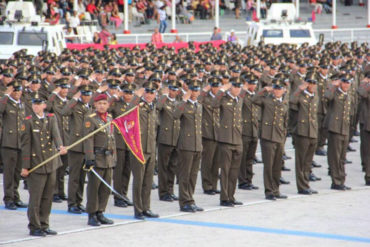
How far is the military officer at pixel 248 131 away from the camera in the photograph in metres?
16.1

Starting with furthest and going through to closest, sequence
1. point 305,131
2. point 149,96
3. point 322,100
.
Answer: point 322,100 → point 305,131 → point 149,96

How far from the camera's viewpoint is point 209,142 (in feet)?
51.5

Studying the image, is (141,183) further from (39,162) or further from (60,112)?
(60,112)

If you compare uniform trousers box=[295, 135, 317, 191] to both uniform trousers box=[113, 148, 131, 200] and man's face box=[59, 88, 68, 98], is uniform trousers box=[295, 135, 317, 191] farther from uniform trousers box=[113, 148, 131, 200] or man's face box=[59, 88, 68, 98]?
man's face box=[59, 88, 68, 98]

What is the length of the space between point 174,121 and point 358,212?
2995 mm

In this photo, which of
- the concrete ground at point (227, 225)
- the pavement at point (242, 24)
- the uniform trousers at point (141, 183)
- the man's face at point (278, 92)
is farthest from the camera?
the pavement at point (242, 24)

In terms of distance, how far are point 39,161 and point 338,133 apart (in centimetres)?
541

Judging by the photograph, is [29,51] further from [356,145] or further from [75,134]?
[75,134]

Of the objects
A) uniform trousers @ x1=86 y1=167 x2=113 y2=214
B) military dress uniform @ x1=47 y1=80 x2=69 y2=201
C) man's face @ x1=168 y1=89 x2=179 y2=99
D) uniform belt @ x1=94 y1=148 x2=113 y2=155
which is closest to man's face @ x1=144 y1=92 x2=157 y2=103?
man's face @ x1=168 y1=89 x2=179 y2=99

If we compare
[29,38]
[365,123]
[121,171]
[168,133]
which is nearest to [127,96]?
[168,133]

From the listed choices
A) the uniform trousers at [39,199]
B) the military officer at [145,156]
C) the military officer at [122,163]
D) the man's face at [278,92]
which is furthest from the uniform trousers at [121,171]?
the man's face at [278,92]

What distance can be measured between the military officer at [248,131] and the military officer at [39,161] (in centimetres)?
419

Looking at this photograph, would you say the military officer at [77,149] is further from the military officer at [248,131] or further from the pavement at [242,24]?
the pavement at [242,24]

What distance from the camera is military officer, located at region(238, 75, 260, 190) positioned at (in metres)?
16.1
